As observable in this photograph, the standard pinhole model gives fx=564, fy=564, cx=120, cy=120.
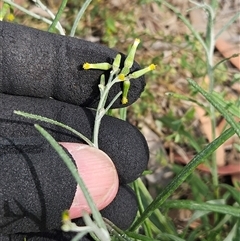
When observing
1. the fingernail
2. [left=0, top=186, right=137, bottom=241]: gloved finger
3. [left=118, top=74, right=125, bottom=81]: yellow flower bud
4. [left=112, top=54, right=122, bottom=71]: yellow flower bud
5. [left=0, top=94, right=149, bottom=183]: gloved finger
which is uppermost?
[left=112, top=54, right=122, bottom=71]: yellow flower bud

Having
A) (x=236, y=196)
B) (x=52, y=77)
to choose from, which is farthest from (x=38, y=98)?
(x=236, y=196)

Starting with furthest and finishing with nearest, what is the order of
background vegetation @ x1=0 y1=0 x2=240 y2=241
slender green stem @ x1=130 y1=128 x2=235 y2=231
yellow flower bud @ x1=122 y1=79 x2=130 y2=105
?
background vegetation @ x1=0 y1=0 x2=240 y2=241 < yellow flower bud @ x1=122 y1=79 x2=130 y2=105 < slender green stem @ x1=130 y1=128 x2=235 y2=231

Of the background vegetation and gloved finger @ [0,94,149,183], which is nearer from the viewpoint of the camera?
gloved finger @ [0,94,149,183]

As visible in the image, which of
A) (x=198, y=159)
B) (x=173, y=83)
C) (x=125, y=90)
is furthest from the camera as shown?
(x=173, y=83)

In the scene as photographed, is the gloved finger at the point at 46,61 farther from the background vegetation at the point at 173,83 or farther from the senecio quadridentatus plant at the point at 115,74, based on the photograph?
the background vegetation at the point at 173,83

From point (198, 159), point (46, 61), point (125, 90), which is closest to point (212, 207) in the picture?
point (198, 159)

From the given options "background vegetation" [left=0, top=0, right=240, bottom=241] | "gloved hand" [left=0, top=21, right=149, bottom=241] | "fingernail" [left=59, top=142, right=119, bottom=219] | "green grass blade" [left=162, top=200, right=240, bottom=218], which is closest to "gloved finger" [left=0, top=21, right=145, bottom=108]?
"gloved hand" [left=0, top=21, right=149, bottom=241]

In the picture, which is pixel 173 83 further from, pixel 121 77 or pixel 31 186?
pixel 31 186

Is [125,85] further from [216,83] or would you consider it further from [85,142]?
[216,83]

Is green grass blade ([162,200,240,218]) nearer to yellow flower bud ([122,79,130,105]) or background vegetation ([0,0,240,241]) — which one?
yellow flower bud ([122,79,130,105])
